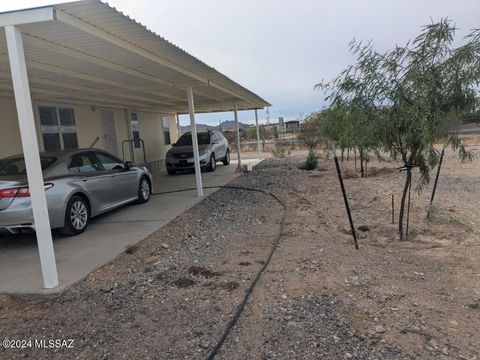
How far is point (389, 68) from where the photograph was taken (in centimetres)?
557

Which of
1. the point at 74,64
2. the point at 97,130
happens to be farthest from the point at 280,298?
the point at 97,130

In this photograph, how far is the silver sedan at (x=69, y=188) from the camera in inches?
223

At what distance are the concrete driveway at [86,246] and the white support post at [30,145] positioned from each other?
0.35m

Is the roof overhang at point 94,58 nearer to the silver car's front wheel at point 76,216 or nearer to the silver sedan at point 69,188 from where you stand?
the silver sedan at point 69,188

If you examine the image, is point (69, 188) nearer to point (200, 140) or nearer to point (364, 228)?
point (364, 228)

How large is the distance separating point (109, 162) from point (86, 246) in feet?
8.08

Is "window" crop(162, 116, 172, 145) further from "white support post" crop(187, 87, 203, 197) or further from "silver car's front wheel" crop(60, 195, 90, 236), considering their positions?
"silver car's front wheel" crop(60, 195, 90, 236)

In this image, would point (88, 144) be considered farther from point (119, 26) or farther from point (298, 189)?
point (119, 26)

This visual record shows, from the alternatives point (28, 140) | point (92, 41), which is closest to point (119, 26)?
point (92, 41)

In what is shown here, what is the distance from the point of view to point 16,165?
6555 mm

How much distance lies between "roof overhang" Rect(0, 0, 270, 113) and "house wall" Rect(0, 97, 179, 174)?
70cm

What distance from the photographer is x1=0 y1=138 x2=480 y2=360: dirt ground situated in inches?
130

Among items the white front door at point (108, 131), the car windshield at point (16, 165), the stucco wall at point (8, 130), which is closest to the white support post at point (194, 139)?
A: the car windshield at point (16, 165)

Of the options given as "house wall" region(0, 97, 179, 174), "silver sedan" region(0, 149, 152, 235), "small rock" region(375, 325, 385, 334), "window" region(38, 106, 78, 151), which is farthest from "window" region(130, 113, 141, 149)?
"small rock" region(375, 325, 385, 334)
